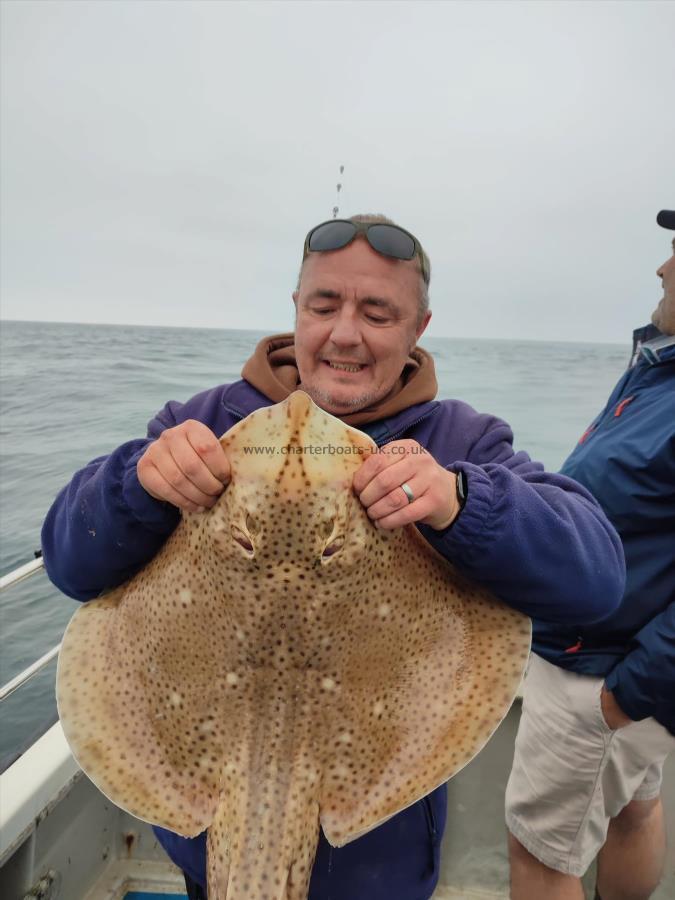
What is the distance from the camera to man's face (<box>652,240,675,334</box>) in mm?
3143

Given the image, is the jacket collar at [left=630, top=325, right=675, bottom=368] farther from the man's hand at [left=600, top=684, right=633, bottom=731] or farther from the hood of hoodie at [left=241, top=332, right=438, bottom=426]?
the man's hand at [left=600, top=684, right=633, bottom=731]

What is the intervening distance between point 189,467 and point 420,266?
1299 millimetres

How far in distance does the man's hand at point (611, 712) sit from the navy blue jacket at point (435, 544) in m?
1.19

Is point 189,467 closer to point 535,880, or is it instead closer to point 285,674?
point 285,674

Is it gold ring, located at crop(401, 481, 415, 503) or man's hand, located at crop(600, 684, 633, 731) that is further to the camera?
man's hand, located at crop(600, 684, 633, 731)

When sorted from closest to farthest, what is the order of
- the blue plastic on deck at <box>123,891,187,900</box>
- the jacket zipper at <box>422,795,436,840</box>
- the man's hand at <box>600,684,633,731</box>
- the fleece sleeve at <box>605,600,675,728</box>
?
the jacket zipper at <box>422,795,436,840</box> → the fleece sleeve at <box>605,600,675,728</box> → the man's hand at <box>600,684,633,731</box> → the blue plastic on deck at <box>123,891,187,900</box>

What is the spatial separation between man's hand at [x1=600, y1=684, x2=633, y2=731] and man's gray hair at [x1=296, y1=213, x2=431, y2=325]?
212 centimetres

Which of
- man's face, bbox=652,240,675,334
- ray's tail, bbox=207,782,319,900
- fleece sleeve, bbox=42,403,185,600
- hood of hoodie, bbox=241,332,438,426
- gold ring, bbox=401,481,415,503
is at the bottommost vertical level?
ray's tail, bbox=207,782,319,900

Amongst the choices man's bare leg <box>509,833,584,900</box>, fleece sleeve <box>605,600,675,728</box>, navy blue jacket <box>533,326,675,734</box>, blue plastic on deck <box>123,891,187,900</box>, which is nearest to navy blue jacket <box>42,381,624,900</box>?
navy blue jacket <box>533,326,675,734</box>

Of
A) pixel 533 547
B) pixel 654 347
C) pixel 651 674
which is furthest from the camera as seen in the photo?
pixel 654 347

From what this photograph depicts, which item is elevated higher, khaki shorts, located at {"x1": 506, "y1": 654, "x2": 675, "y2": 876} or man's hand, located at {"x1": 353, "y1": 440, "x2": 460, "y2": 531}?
man's hand, located at {"x1": 353, "y1": 440, "x2": 460, "y2": 531}

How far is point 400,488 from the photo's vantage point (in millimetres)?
1449

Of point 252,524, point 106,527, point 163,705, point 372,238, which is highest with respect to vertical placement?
point 372,238

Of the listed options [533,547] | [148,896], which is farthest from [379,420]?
[148,896]
